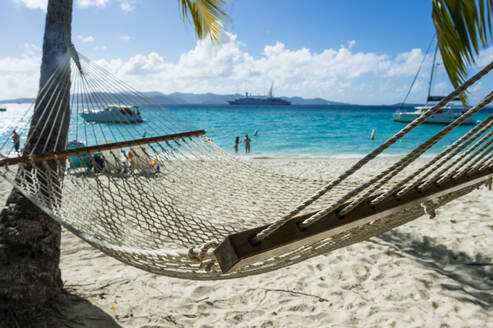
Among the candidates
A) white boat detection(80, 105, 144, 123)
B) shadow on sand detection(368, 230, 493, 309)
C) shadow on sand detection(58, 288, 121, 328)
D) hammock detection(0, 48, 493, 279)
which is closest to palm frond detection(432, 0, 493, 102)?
hammock detection(0, 48, 493, 279)

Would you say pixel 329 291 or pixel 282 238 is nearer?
pixel 282 238

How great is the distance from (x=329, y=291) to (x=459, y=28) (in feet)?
5.70

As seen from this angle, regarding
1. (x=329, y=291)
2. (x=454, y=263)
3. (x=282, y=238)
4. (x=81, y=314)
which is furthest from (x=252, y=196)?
(x=454, y=263)

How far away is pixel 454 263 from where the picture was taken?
85.4 inches

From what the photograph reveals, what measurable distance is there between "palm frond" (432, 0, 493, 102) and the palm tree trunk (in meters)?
2.10

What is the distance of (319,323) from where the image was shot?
1.63m

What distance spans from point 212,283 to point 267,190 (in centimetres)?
72

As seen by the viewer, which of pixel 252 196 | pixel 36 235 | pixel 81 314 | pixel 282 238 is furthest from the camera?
pixel 252 196

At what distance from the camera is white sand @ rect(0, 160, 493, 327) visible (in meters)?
1.66

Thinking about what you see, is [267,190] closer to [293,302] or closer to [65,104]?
[293,302]

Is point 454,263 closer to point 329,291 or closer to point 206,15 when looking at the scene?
point 329,291

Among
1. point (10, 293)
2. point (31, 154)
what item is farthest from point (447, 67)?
point (10, 293)

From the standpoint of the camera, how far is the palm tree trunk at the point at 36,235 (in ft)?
4.72

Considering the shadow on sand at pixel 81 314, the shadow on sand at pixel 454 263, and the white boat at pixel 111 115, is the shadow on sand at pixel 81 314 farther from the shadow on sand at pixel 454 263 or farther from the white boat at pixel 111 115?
the shadow on sand at pixel 454 263
